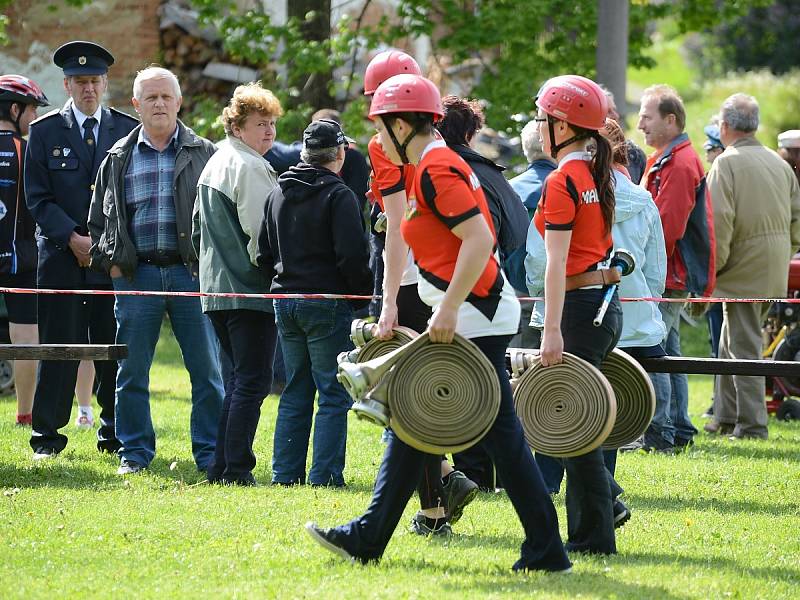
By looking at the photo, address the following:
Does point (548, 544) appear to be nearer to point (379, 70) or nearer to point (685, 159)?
point (379, 70)

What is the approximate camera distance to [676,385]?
33.4 feet

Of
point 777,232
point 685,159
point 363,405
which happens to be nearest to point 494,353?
point 363,405

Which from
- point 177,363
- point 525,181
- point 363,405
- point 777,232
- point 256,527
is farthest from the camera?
point 177,363

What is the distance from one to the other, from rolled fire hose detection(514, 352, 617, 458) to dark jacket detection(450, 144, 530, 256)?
179cm

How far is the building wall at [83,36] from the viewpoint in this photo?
18234 millimetres

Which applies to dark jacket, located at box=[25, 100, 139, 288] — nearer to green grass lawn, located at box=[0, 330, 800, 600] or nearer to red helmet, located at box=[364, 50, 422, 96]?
green grass lawn, located at box=[0, 330, 800, 600]

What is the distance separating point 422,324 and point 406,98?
1.46 m

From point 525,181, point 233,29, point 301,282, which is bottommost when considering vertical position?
point 301,282

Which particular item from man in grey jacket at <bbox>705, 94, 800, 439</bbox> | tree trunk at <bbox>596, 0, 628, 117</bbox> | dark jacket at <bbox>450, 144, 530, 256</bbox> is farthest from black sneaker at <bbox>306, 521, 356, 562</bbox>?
tree trunk at <bbox>596, 0, 628, 117</bbox>

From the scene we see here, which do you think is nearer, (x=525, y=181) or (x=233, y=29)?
(x=525, y=181)

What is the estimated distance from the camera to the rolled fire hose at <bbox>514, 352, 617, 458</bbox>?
5719mm

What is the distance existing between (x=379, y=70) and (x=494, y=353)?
8.02 feet

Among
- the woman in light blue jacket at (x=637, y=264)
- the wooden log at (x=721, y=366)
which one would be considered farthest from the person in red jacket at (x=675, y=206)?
the wooden log at (x=721, y=366)

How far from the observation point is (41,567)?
18.9 feet
